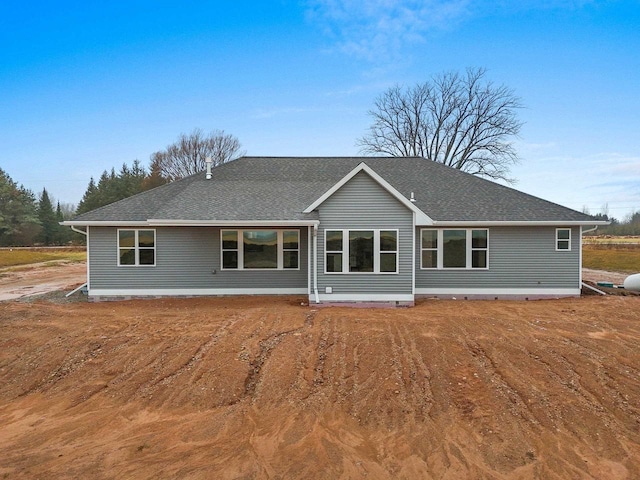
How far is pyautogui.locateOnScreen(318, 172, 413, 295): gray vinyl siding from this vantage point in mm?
11375

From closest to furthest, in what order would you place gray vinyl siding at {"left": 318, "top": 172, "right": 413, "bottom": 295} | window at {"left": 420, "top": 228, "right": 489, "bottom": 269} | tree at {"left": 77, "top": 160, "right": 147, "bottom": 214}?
gray vinyl siding at {"left": 318, "top": 172, "right": 413, "bottom": 295}, window at {"left": 420, "top": 228, "right": 489, "bottom": 269}, tree at {"left": 77, "top": 160, "right": 147, "bottom": 214}

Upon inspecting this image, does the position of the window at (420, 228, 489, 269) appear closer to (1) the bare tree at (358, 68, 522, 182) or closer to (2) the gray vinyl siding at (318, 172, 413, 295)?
(2) the gray vinyl siding at (318, 172, 413, 295)

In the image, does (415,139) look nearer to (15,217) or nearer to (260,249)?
(260,249)

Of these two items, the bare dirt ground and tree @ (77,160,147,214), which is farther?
tree @ (77,160,147,214)

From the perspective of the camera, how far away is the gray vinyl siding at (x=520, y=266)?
43.3ft

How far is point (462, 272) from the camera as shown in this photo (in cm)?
1323

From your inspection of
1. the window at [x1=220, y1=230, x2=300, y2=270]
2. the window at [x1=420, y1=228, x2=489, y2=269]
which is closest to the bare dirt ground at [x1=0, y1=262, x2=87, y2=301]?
the window at [x1=220, y1=230, x2=300, y2=270]

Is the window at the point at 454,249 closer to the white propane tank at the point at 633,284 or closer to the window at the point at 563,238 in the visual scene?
the window at the point at 563,238

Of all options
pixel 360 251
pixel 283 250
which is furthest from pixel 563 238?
pixel 283 250

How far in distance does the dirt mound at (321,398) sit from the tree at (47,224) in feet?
164

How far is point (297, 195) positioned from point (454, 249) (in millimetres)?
5926

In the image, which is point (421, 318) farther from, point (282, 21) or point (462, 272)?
point (282, 21)

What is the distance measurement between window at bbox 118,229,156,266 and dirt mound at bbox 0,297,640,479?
11.5ft

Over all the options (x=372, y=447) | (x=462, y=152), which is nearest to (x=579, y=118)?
(x=462, y=152)
